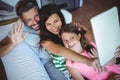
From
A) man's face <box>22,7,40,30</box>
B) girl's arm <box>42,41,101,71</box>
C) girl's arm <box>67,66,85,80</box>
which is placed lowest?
girl's arm <box>67,66,85,80</box>

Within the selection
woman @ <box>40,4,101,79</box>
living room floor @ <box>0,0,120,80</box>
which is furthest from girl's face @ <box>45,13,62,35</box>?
living room floor @ <box>0,0,120,80</box>

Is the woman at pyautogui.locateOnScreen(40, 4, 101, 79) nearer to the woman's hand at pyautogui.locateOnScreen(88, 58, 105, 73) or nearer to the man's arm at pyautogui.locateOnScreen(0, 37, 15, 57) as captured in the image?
the woman's hand at pyautogui.locateOnScreen(88, 58, 105, 73)

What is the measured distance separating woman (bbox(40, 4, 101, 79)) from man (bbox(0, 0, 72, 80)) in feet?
0.12

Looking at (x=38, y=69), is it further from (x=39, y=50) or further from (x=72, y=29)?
(x=72, y=29)

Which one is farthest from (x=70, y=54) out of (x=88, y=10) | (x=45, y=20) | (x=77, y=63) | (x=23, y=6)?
(x=88, y=10)

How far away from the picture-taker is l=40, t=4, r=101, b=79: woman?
846 mm

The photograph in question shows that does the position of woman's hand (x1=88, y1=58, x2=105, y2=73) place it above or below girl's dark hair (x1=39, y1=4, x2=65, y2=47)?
below

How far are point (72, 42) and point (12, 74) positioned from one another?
290 millimetres

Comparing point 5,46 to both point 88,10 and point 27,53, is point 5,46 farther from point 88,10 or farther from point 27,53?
point 88,10

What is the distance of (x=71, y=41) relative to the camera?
2.81 feet

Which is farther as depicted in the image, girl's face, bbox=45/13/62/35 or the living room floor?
the living room floor

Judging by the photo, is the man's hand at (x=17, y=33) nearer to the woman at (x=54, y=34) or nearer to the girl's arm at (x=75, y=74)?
the woman at (x=54, y=34)

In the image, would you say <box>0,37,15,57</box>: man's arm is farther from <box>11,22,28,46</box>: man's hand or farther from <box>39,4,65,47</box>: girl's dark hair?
<box>39,4,65,47</box>: girl's dark hair

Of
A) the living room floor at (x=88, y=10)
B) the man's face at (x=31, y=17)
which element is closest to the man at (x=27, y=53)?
the man's face at (x=31, y=17)
